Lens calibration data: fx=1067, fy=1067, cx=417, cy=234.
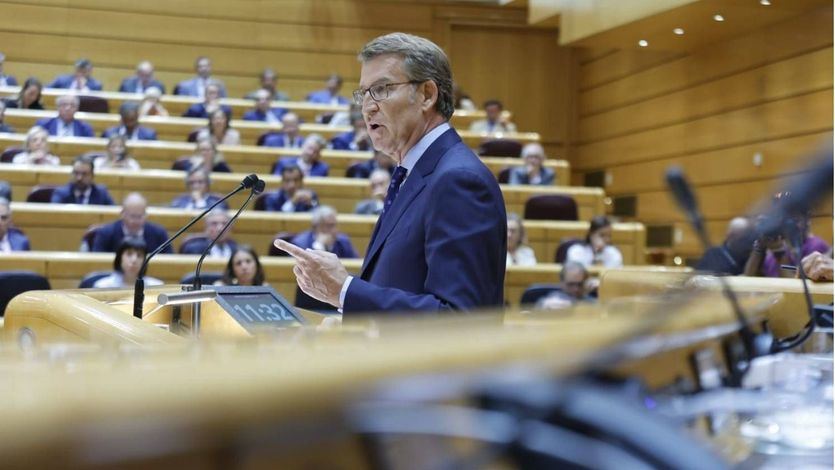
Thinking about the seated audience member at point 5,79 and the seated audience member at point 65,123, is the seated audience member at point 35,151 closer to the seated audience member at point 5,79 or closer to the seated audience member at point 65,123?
the seated audience member at point 65,123

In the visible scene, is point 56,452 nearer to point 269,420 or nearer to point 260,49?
point 269,420

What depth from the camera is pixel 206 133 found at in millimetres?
7141

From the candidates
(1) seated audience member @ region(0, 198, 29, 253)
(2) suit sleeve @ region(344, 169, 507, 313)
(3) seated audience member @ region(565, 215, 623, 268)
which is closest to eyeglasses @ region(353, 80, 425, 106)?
(2) suit sleeve @ region(344, 169, 507, 313)

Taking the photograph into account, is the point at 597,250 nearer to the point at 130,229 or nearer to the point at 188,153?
the point at 130,229

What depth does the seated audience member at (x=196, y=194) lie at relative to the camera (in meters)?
6.05

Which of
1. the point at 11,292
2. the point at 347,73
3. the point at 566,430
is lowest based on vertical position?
the point at 11,292

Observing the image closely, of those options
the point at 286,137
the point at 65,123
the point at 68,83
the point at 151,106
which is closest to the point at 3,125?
the point at 65,123

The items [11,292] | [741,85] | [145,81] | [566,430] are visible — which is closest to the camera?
[566,430]

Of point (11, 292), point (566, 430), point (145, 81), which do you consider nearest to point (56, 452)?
point (566, 430)

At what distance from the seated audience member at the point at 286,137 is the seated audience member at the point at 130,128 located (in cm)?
82

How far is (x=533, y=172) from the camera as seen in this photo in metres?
7.17

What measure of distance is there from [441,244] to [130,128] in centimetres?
642

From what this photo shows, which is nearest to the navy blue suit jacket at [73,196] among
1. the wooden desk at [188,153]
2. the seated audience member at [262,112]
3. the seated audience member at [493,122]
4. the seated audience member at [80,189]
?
the seated audience member at [80,189]

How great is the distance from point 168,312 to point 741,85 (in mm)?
6964
